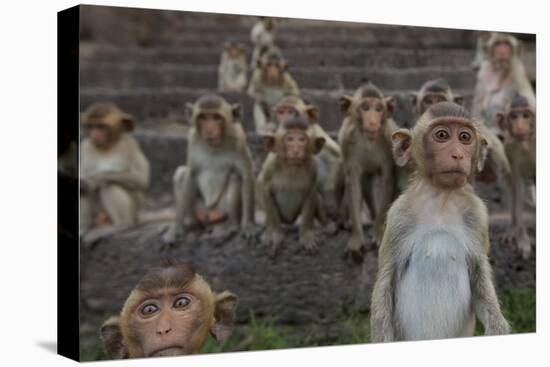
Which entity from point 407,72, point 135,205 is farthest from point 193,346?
point 407,72

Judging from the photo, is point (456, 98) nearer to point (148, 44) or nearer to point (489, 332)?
point (489, 332)

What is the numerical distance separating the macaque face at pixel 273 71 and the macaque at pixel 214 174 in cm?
43

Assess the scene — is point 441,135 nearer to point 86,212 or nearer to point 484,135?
point 484,135

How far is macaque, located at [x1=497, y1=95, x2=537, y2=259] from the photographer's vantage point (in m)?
11.2

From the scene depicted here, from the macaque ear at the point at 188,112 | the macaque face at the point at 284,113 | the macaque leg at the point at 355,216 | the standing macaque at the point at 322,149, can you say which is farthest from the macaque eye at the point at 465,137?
the macaque ear at the point at 188,112

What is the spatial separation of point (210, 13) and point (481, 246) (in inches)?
119

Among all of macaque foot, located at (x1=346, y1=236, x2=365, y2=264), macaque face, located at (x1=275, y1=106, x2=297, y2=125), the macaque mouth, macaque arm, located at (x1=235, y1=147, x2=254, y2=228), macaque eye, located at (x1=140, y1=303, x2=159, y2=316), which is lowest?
the macaque mouth

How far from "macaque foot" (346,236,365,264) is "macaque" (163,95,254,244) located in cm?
91

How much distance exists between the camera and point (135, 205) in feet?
31.3

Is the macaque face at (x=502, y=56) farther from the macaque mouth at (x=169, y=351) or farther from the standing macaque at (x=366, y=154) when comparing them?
the macaque mouth at (x=169, y=351)

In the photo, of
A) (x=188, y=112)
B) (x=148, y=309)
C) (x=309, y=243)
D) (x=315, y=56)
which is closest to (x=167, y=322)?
(x=148, y=309)

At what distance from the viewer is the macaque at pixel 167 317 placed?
31.0 ft

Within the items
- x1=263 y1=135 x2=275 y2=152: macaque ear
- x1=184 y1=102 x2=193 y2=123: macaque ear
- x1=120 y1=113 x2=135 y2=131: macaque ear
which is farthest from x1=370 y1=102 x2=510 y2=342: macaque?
x1=120 y1=113 x2=135 y2=131: macaque ear

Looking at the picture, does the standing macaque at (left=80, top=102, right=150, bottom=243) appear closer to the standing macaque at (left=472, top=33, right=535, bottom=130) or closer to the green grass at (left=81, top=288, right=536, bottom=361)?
the green grass at (left=81, top=288, right=536, bottom=361)
